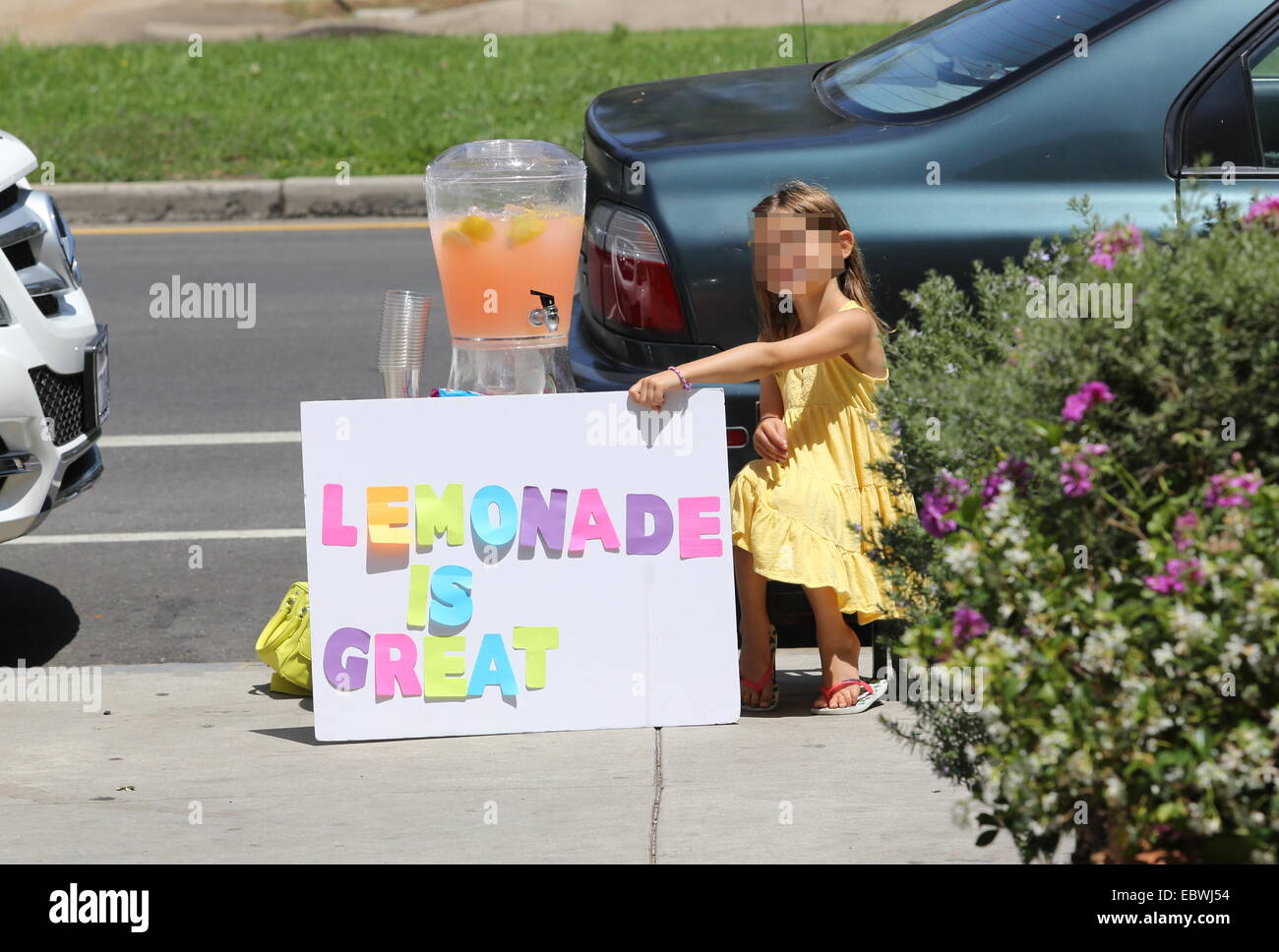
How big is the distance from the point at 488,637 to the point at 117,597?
2.05 m

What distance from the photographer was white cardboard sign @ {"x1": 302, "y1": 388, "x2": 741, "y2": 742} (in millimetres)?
4016

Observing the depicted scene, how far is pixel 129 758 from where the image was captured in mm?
4016

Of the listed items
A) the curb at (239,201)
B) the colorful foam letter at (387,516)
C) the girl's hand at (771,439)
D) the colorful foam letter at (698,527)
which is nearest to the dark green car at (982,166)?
the girl's hand at (771,439)

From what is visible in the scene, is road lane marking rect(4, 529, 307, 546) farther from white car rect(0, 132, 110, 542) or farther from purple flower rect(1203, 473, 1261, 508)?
purple flower rect(1203, 473, 1261, 508)

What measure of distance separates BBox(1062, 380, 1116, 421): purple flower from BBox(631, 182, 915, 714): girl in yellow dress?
151 centimetres

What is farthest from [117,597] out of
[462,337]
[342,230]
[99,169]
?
[99,169]

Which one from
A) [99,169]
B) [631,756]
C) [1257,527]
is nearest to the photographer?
[1257,527]

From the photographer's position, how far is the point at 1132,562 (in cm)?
233

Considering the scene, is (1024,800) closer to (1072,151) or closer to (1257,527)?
(1257,527)

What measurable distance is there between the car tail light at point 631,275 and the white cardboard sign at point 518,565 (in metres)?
0.33

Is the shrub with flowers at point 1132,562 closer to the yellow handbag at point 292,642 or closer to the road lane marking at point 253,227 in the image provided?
the yellow handbag at point 292,642

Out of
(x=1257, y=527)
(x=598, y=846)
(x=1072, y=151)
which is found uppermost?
(x=1072, y=151)
